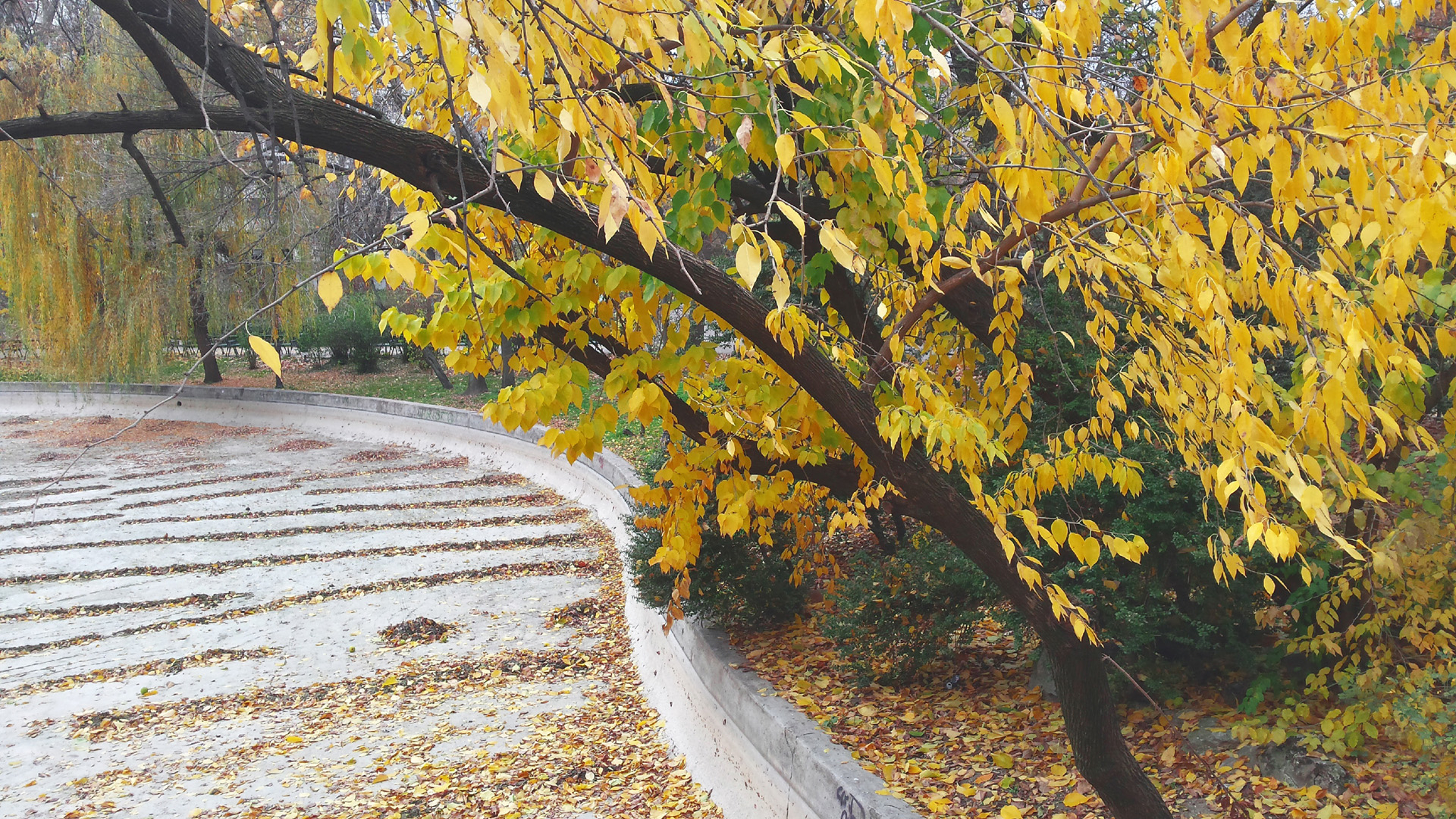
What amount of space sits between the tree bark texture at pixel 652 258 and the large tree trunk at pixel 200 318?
16924mm

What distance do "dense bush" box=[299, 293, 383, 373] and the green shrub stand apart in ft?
78.3

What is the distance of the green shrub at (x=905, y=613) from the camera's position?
498cm

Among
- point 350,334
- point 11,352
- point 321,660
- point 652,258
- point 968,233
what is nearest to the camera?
point 652,258

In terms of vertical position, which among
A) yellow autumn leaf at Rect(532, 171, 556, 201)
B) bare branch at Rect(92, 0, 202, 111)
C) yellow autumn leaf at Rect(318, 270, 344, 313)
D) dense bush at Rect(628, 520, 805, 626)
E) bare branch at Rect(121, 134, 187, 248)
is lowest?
dense bush at Rect(628, 520, 805, 626)

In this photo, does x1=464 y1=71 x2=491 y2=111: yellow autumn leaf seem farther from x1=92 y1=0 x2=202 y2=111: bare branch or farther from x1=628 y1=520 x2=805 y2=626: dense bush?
x1=628 y1=520 x2=805 y2=626: dense bush

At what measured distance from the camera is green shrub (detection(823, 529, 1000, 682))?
16.3ft

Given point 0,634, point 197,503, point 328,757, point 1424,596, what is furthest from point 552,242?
point 197,503

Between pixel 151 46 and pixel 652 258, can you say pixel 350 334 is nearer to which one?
pixel 151 46

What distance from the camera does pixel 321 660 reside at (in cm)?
779

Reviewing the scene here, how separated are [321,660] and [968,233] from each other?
629 cm

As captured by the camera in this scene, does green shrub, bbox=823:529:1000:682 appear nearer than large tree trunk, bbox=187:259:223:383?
Yes

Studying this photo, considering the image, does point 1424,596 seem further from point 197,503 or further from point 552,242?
point 197,503

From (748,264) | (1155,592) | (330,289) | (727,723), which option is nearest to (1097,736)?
(1155,592)

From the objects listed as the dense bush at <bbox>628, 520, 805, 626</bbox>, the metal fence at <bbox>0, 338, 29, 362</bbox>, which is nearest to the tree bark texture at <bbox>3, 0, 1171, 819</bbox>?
the dense bush at <bbox>628, 520, 805, 626</bbox>
